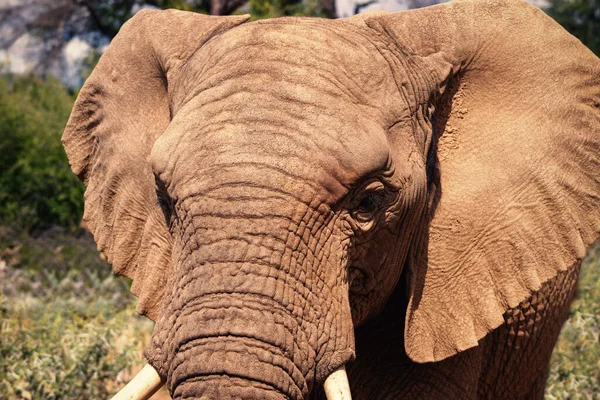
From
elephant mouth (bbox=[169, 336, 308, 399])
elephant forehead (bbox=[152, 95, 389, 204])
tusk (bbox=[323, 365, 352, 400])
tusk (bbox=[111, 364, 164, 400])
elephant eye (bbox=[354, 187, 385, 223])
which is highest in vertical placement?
elephant forehead (bbox=[152, 95, 389, 204])

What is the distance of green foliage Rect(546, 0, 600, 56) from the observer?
16.7 metres

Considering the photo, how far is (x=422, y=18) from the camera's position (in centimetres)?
321

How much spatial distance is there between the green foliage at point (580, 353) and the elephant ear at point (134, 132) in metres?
2.79

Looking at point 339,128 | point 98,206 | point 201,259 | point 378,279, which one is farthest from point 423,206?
point 98,206

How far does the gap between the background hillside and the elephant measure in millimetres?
1911

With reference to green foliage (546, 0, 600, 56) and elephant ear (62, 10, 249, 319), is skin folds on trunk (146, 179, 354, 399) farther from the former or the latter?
green foliage (546, 0, 600, 56)

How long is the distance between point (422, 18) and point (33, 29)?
17.4 m

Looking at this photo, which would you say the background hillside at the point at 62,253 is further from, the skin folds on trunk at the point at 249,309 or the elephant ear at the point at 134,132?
the skin folds on trunk at the point at 249,309

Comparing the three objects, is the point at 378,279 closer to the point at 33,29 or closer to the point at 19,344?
the point at 19,344

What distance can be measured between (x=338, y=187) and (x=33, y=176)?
10.1 metres

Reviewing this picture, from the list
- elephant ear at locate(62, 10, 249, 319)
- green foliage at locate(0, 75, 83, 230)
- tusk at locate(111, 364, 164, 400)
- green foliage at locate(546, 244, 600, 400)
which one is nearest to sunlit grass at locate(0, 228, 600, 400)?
green foliage at locate(546, 244, 600, 400)

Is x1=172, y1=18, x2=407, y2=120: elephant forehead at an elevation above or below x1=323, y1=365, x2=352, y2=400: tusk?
above

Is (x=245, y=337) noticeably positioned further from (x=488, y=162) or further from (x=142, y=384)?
(x=488, y=162)

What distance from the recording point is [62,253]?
1055cm
